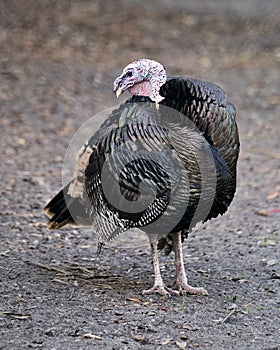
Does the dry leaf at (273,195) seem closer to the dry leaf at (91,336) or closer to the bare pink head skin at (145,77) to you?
the bare pink head skin at (145,77)

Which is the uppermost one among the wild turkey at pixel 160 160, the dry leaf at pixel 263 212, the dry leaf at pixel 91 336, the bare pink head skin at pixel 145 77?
the bare pink head skin at pixel 145 77

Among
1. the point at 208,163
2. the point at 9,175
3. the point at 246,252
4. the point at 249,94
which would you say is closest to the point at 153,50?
the point at 249,94

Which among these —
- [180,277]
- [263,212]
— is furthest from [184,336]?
[263,212]

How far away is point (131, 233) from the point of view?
6469mm

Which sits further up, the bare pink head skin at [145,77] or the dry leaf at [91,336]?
the bare pink head skin at [145,77]

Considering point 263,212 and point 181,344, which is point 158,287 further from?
point 263,212

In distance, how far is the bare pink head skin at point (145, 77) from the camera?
4.68 metres

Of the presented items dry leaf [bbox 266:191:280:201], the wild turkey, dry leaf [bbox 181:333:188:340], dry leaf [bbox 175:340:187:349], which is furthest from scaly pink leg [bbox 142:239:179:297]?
dry leaf [bbox 266:191:280:201]

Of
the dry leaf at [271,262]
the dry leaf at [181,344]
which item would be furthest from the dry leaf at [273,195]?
the dry leaf at [181,344]

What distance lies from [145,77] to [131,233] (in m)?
2.14

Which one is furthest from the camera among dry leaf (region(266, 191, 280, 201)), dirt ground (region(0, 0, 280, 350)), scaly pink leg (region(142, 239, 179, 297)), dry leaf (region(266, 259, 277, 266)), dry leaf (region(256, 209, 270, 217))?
dry leaf (region(266, 191, 280, 201))

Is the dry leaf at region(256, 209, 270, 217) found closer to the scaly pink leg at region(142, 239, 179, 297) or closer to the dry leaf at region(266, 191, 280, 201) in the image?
the dry leaf at region(266, 191, 280, 201)

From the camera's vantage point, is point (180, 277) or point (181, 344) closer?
point (181, 344)

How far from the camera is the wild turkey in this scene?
4.46 meters
